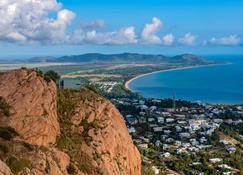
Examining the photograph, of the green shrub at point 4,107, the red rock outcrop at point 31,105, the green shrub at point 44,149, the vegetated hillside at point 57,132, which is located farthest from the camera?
the green shrub at point 4,107

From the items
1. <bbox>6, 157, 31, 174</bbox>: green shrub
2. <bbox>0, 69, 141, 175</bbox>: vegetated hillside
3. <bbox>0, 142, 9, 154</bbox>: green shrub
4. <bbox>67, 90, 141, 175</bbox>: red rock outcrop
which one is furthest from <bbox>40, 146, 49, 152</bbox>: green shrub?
<bbox>67, 90, 141, 175</bbox>: red rock outcrop

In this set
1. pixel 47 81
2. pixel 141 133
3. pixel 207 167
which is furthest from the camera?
pixel 141 133

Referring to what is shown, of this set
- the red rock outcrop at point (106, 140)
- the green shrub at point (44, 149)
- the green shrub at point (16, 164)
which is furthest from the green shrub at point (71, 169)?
the green shrub at point (16, 164)

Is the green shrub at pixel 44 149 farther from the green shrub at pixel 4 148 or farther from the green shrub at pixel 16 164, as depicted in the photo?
the green shrub at pixel 16 164

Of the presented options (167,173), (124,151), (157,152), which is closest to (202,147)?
(157,152)

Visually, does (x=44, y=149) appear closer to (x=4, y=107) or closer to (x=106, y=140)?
(x=4, y=107)

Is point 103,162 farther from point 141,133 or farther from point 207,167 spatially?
point 141,133
